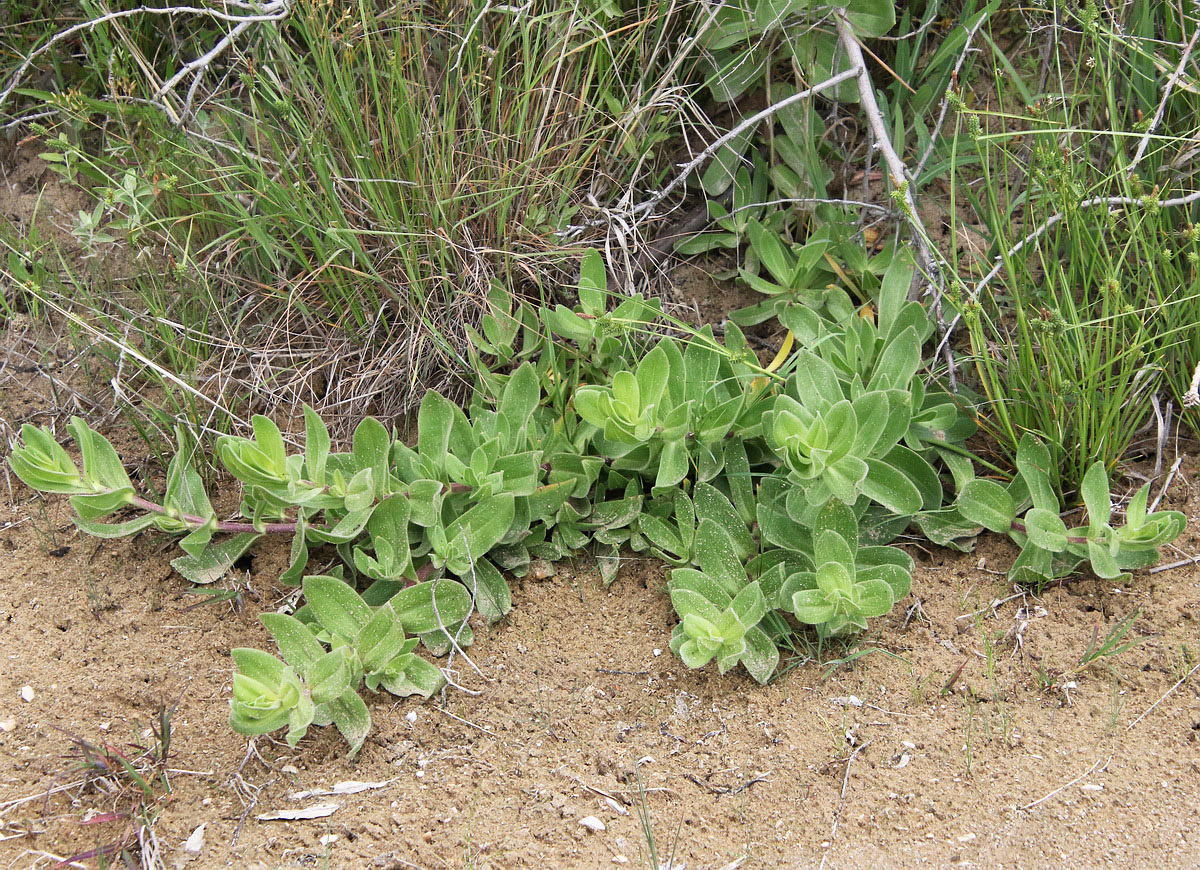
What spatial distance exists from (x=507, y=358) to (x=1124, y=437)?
144cm

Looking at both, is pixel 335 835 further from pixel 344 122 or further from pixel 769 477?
pixel 344 122

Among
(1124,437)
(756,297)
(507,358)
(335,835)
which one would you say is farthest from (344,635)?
(1124,437)

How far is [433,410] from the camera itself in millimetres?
2293

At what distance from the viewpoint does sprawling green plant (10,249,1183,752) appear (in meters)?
2.02

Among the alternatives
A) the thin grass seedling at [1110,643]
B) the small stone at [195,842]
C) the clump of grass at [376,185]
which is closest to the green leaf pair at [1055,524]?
the thin grass seedling at [1110,643]

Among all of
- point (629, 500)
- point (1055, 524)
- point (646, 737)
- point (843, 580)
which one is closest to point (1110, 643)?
point (1055, 524)

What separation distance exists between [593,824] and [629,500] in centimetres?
77

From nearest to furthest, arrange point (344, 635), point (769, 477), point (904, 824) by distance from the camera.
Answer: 1. point (904, 824)
2. point (344, 635)
3. point (769, 477)

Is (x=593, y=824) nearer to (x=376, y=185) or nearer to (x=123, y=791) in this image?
(x=123, y=791)

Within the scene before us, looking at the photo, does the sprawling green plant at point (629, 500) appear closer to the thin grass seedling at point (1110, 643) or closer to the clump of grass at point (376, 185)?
the thin grass seedling at point (1110, 643)

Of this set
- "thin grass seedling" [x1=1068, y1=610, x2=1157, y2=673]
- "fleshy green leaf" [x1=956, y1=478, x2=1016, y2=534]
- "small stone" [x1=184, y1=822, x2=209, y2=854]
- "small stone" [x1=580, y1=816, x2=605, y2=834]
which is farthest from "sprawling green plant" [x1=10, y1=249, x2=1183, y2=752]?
"small stone" [x1=580, y1=816, x2=605, y2=834]

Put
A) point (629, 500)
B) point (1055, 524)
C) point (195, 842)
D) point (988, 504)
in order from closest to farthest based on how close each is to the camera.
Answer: point (195, 842)
point (1055, 524)
point (988, 504)
point (629, 500)

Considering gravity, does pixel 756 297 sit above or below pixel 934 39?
below

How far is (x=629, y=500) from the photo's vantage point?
2.33 metres
